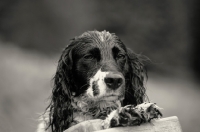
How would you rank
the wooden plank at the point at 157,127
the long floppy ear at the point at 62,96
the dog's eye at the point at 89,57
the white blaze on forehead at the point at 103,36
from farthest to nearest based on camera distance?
1. the white blaze on forehead at the point at 103,36
2. the dog's eye at the point at 89,57
3. the long floppy ear at the point at 62,96
4. the wooden plank at the point at 157,127

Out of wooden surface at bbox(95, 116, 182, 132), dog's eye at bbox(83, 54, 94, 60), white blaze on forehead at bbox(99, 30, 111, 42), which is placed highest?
white blaze on forehead at bbox(99, 30, 111, 42)

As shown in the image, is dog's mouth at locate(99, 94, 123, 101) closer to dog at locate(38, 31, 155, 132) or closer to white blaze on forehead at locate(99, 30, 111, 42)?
dog at locate(38, 31, 155, 132)

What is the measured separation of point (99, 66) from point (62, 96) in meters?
0.52

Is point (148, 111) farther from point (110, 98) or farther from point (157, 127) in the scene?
point (110, 98)

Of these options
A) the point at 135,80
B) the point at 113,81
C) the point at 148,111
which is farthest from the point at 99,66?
the point at 148,111

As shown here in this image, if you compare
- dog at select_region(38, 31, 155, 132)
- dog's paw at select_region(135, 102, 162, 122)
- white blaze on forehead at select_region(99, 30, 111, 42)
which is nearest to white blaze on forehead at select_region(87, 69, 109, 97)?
dog at select_region(38, 31, 155, 132)

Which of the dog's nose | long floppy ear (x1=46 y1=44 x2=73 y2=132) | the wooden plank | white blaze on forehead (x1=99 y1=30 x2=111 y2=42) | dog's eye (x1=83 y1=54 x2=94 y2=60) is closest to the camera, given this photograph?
the wooden plank

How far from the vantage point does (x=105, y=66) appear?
3336 millimetres

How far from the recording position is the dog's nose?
312 centimetres

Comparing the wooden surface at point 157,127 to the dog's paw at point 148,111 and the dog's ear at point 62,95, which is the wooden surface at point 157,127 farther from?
the dog's ear at point 62,95

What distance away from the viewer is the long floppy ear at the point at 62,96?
3408 mm

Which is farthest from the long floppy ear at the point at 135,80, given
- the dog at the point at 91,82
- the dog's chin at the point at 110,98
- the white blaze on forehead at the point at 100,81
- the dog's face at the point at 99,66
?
the white blaze on forehead at the point at 100,81

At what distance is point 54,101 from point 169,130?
1470 mm

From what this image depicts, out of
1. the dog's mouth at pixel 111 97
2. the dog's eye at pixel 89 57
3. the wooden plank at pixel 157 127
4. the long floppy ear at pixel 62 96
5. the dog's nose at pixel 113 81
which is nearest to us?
the wooden plank at pixel 157 127
